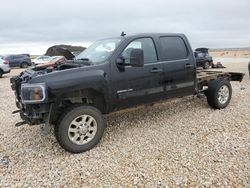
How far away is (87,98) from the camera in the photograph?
5160 millimetres

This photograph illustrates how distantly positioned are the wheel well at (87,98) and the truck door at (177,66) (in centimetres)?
146

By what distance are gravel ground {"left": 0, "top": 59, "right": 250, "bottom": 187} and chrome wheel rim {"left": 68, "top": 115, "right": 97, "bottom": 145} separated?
23 cm

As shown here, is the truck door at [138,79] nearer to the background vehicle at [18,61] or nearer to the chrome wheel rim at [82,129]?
the chrome wheel rim at [82,129]

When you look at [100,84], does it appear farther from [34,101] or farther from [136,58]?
[34,101]

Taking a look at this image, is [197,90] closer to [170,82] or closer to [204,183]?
[170,82]

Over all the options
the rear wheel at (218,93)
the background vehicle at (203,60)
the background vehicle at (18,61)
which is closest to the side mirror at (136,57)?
the rear wheel at (218,93)

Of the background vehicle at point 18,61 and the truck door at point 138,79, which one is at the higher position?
the truck door at point 138,79

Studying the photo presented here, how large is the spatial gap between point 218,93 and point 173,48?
1731 millimetres

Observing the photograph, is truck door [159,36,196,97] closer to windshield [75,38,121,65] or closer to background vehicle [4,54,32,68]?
windshield [75,38,121,65]

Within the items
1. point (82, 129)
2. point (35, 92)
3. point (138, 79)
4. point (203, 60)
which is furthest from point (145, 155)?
point (203, 60)

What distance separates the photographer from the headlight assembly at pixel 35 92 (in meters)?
4.50

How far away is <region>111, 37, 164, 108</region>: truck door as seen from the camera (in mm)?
5266

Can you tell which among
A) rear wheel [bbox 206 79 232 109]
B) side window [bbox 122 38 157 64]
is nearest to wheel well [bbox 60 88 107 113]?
side window [bbox 122 38 157 64]

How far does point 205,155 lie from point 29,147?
2979mm
